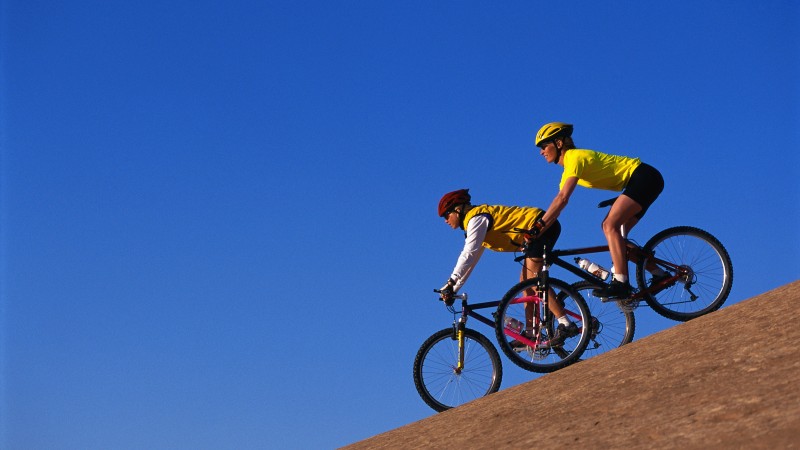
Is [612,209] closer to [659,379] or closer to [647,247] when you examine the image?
[647,247]

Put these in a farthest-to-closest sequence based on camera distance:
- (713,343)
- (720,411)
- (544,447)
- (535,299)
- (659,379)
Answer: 1. (535,299)
2. (713,343)
3. (659,379)
4. (544,447)
5. (720,411)

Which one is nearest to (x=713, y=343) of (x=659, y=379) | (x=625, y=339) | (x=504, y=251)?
(x=659, y=379)

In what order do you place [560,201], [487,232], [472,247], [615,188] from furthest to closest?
[487,232] → [472,247] → [615,188] → [560,201]

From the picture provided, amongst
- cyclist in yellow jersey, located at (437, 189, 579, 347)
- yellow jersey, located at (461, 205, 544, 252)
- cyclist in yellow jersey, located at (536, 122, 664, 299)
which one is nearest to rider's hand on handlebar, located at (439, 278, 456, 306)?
cyclist in yellow jersey, located at (437, 189, 579, 347)

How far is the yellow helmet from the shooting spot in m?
10.8

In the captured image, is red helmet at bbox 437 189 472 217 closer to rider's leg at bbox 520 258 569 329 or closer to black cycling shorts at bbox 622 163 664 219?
rider's leg at bbox 520 258 569 329

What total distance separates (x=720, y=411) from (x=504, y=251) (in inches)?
171

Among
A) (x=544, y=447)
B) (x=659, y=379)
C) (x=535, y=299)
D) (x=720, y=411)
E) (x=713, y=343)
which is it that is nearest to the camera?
(x=720, y=411)

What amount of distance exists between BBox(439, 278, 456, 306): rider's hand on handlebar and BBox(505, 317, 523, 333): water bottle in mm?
693

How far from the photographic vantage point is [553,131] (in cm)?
1080

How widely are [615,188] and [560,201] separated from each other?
26.5 inches

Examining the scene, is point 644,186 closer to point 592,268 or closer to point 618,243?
point 618,243

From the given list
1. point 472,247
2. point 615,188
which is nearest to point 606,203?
point 615,188

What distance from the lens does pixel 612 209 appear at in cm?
1058
